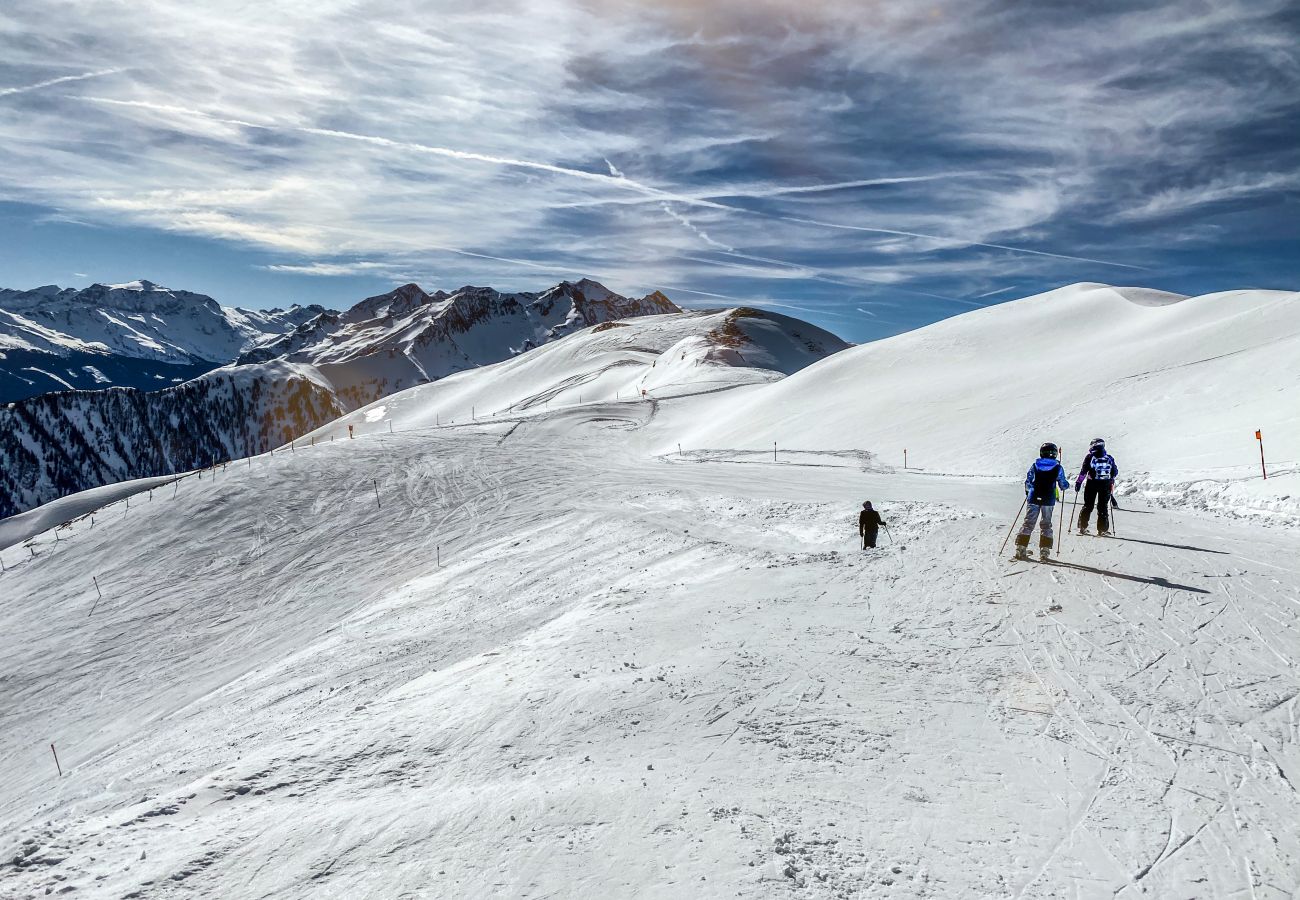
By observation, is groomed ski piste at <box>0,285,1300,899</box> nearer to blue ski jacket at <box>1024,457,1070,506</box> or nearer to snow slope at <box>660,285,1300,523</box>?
snow slope at <box>660,285,1300,523</box>

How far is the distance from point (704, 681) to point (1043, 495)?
9.01 m

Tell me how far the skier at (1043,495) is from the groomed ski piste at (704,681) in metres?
0.56

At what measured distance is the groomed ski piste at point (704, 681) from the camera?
19.5 ft

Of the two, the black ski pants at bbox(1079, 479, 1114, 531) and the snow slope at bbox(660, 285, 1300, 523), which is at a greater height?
the snow slope at bbox(660, 285, 1300, 523)

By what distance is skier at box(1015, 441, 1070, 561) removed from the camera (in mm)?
13391

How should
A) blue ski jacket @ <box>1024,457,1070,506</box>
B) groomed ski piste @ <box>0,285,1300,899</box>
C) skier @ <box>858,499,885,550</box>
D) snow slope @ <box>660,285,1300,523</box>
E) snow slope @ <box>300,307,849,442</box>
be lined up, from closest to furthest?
groomed ski piste @ <box>0,285,1300,899</box> < blue ski jacket @ <box>1024,457,1070,506</box> < skier @ <box>858,499,885,550</box> < snow slope @ <box>660,285,1300,523</box> < snow slope @ <box>300,307,849,442</box>

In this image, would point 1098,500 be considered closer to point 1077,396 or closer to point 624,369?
point 1077,396

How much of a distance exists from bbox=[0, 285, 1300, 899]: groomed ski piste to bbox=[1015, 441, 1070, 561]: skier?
0.56m

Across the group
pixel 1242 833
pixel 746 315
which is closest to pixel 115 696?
pixel 1242 833

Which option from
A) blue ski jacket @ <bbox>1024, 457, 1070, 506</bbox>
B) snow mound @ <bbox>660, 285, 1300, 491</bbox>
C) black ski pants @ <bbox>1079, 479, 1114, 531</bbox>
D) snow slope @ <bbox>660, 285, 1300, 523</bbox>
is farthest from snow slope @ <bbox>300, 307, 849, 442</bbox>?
blue ski jacket @ <bbox>1024, 457, 1070, 506</bbox>

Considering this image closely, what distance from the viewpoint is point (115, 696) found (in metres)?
19.0

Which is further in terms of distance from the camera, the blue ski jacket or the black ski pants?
the black ski pants

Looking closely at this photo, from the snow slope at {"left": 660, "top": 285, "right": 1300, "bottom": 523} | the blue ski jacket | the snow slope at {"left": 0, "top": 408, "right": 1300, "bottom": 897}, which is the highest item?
the snow slope at {"left": 660, "top": 285, "right": 1300, "bottom": 523}

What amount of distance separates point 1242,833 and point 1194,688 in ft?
9.63
